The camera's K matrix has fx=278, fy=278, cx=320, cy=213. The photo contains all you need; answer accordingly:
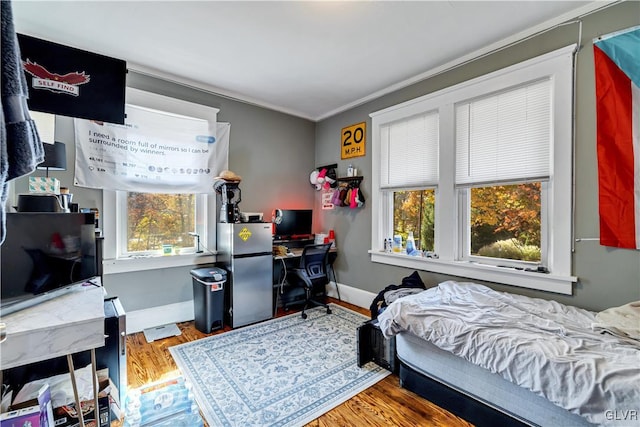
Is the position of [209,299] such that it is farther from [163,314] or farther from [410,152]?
[410,152]

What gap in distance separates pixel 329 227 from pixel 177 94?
2581 millimetres

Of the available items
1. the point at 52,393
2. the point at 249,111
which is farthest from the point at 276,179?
the point at 52,393

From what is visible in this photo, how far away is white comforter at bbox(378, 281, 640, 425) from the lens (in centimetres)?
120

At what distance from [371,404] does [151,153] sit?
3084 millimetres

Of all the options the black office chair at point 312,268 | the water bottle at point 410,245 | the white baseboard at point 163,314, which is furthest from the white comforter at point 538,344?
the white baseboard at point 163,314

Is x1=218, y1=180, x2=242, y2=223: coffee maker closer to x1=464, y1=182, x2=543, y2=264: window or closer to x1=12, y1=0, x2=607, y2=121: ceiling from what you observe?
x1=12, y1=0, x2=607, y2=121: ceiling

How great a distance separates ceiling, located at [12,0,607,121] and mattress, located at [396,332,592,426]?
2397 millimetres

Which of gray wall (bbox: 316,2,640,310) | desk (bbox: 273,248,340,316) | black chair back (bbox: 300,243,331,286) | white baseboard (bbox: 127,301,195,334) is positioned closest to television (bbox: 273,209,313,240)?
desk (bbox: 273,248,340,316)

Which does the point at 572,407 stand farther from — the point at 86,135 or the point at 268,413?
the point at 86,135

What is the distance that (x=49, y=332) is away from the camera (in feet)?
3.47

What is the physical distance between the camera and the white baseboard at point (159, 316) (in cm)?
289

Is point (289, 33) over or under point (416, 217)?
over

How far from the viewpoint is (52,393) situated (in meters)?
1.37

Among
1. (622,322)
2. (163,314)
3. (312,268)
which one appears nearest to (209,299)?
(163,314)
